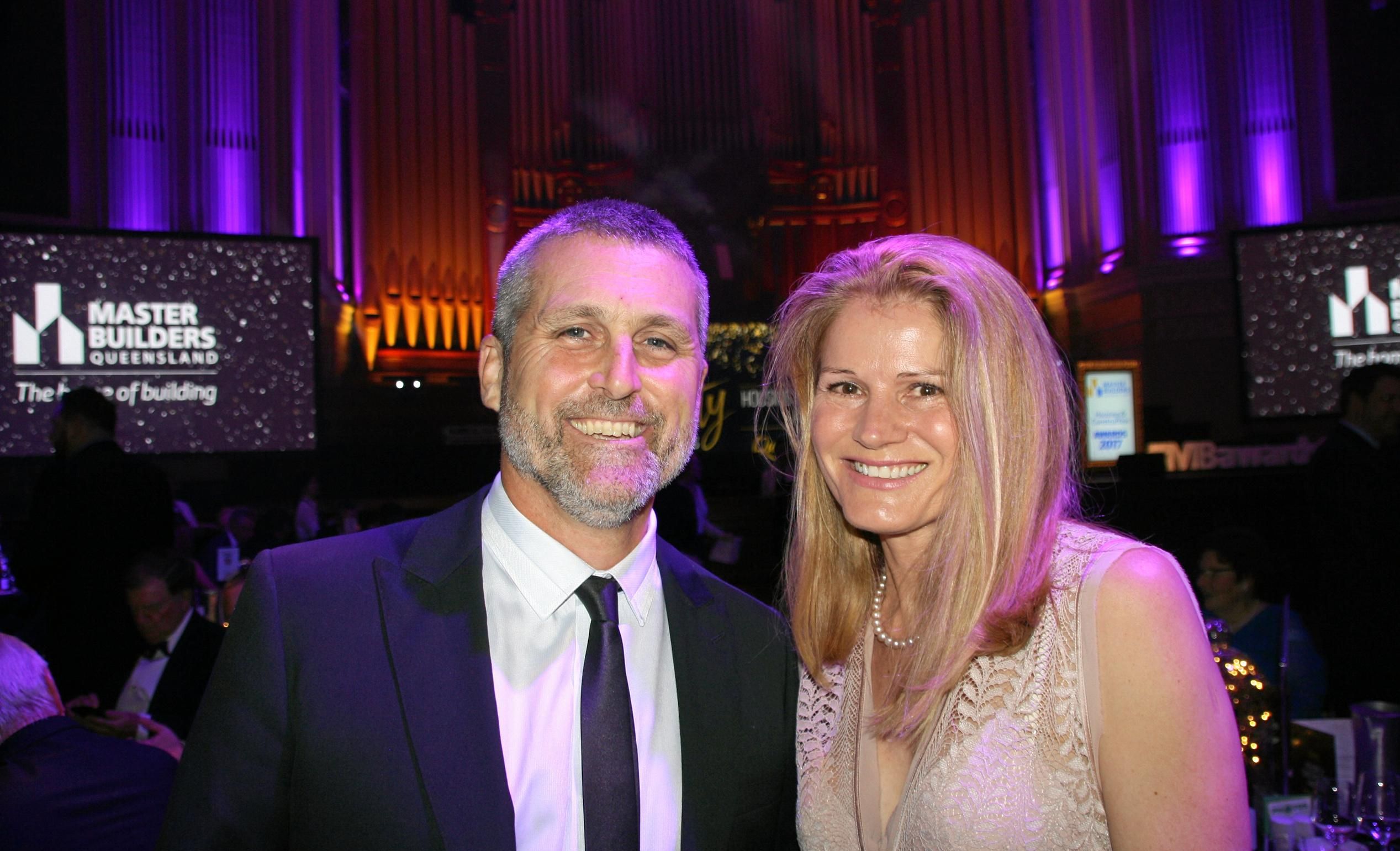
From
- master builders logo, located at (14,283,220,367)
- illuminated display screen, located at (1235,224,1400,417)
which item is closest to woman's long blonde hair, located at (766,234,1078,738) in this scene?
master builders logo, located at (14,283,220,367)

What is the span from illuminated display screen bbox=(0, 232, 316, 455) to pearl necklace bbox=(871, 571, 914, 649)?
605cm

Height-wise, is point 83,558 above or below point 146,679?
above

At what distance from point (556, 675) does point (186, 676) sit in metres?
2.53

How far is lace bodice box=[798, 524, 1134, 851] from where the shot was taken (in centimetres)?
126

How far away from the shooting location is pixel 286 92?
854 centimetres

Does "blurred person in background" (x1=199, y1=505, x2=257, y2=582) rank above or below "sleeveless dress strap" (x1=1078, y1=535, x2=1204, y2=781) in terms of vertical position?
below

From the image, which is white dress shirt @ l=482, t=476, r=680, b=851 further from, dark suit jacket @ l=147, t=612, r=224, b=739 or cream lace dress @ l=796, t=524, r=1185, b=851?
dark suit jacket @ l=147, t=612, r=224, b=739

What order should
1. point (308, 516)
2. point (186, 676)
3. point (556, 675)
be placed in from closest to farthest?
point (556, 675)
point (186, 676)
point (308, 516)

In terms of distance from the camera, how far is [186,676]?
128 inches

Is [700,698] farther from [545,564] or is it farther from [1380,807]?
[1380,807]

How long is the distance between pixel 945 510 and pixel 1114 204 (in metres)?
8.50

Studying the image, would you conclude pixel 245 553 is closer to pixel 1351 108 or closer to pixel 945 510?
pixel 945 510

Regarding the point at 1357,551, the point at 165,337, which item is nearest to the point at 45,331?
the point at 165,337

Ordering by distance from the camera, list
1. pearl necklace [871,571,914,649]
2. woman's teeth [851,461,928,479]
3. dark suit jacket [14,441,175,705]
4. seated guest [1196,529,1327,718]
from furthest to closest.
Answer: dark suit jacket [14,441,175,705] < seated guest [1196,529,1327,718] < pearl necklace [871,571,914,649] < woman's teeth [851,461,928,479]
